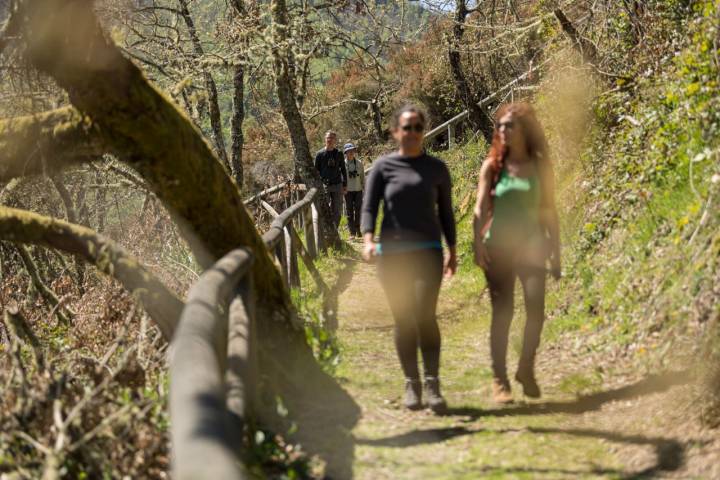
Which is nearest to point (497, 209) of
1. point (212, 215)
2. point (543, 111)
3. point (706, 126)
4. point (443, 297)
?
point (212, 215)

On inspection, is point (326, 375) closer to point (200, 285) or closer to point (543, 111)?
point (200, 285)

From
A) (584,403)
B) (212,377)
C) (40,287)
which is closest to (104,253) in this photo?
(212,377)

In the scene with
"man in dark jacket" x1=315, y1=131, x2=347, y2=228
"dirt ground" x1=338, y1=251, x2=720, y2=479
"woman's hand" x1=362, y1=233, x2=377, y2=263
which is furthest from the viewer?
"man in dark jacket" x1=315, y1=131, x2=347, y2=228

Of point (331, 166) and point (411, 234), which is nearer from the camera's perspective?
point (411, 234)

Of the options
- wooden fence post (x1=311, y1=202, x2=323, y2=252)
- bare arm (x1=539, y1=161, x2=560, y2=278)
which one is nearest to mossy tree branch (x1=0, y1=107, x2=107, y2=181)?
bare arm (x1=539, y1=161, x2=560, y2=278)

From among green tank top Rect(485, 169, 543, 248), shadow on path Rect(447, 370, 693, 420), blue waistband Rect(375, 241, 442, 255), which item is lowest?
shadow on path Rect(447, 370, 693, 420)

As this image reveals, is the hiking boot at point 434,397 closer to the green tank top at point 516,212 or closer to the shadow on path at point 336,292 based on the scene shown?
the green tank top at point 516,212

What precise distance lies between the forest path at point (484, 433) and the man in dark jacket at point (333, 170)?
25.8 feet

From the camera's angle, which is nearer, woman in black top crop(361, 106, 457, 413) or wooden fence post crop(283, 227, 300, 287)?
woman in black top crop(361, 106, 457, 413)

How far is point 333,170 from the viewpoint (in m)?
15.0

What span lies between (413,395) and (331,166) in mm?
9792

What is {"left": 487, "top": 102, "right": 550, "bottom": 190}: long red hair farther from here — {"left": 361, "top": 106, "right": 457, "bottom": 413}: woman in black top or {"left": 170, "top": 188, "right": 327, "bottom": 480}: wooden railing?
{"left": 170, "top": 188, "right": 327, "bottom": 480}: wooden railing

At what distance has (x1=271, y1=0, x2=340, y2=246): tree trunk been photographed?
12.7 meters

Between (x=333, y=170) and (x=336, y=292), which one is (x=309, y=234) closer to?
(x=333, y=170)
